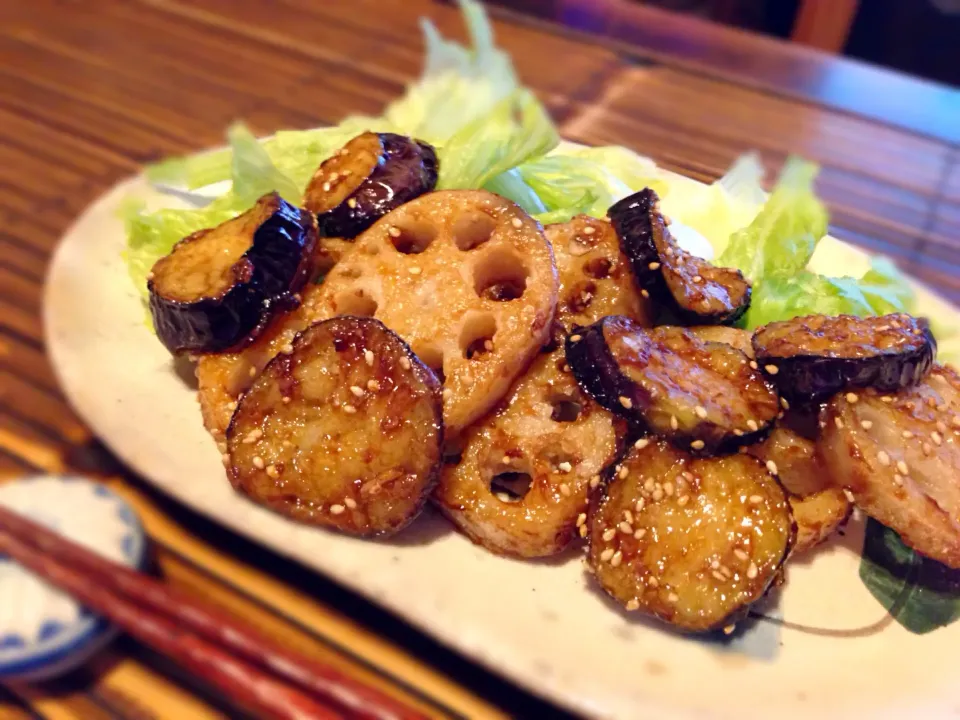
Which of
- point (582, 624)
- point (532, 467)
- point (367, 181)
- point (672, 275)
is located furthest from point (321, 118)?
point (582, 624)

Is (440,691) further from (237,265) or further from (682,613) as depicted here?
(237,265)

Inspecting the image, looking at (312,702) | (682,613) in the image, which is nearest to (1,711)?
(312,702)

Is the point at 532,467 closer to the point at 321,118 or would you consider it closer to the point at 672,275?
the point at 672,275

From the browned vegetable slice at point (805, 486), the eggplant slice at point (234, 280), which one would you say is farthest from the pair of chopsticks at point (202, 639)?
the browned vegetable slice at point (805, 486)

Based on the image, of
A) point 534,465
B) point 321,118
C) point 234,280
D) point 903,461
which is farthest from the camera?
point 321,118

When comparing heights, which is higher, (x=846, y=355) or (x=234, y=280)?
(x=846, y=355)

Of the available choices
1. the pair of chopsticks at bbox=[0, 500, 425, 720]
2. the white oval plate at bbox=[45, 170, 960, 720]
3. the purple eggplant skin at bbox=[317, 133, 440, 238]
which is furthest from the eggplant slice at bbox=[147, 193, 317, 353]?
the pair of chopsticks at bbox=[0, 500, 425, 720]

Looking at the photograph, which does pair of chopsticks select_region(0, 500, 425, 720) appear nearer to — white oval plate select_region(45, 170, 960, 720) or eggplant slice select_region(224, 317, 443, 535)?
white oval plate select_region(45, 170, 960, 720)
